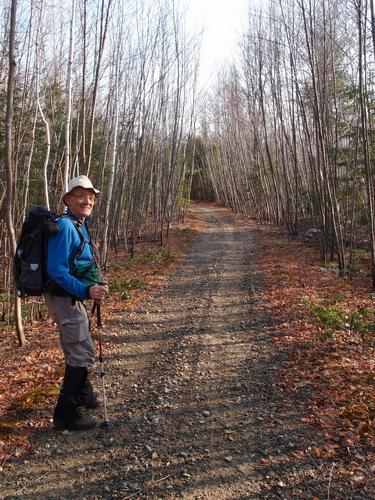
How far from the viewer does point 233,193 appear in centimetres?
3675

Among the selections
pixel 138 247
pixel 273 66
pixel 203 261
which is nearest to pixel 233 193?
pixel 273 66

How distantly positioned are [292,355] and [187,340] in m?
1.54

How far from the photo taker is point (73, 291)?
10.9 feet

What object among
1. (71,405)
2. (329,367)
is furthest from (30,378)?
(329,367)

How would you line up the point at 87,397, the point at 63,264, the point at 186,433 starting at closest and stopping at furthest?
the point at 63,264, the point at 186,433, the point at 87,397

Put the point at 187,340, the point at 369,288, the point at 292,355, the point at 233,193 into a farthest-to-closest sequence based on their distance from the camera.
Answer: the point at 233,193, the point at 369,288, the point at 187,340, the point at 292,355

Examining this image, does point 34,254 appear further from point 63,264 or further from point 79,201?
point 79,201

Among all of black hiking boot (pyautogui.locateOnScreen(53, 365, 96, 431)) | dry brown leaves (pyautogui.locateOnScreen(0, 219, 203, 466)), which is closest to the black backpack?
black hiking boot (pyautogui.locateOnScreen(53, 365, 96, 431))

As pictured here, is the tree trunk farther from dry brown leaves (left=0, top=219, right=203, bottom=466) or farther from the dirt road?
the dirt road

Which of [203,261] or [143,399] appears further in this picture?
[203,261]

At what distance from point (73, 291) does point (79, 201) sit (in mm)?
845

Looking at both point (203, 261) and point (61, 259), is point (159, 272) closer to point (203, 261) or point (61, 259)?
point (203, 261)

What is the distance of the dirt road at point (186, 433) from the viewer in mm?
2906

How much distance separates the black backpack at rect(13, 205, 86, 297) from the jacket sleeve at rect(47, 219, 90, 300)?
60 mm
